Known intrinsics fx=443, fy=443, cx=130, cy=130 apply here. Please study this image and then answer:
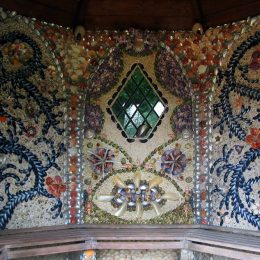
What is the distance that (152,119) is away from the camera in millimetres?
3643

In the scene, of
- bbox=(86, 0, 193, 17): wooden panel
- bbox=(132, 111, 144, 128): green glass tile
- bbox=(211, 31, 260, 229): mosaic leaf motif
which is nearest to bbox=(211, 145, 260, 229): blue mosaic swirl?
bbox=(211, 31, 260, 229): mosaic leaf motif

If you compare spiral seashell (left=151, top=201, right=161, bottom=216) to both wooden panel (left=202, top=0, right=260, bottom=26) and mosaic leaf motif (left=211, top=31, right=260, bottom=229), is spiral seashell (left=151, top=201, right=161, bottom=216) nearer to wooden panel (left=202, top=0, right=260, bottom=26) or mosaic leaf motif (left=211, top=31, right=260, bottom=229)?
mosaic leaf motif (left=211, top=31, right=260, bottom=229)

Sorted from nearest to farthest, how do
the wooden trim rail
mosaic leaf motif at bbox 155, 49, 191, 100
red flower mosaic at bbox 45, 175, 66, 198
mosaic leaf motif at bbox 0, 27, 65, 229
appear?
the wooden trim rail < mosaic leaf motif at bbox 0, 27, 65, 229 < red flower mosaic at bbox 45, 175, 66, 198 < mosaic leaf motif at bbox 155, 49, 191, 100

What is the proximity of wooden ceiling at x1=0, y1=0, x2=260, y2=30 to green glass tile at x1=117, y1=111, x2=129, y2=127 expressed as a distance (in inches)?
27.6

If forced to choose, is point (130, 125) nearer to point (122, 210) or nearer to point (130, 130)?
point (130, 130)

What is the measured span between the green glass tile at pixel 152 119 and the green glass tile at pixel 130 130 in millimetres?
140

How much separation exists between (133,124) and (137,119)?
5 cm

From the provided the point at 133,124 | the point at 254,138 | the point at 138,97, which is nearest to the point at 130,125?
the point at 133,124

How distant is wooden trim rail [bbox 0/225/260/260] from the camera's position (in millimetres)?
2732

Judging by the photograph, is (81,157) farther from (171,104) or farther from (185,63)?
(185,63)

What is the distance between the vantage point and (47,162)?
335 cm

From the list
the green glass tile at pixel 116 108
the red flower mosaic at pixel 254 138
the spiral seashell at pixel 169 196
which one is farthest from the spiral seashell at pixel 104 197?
the red flower mosaic at pixel 254 138

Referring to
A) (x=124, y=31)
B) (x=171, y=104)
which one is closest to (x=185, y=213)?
(x=171, y=104)

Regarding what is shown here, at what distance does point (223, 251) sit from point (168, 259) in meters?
0.65
